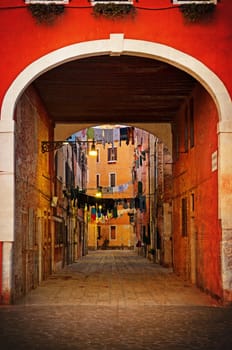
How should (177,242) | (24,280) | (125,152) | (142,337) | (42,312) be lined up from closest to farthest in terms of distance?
(142,337) < (42,312) < (24,280) < (177,242) < (125,152)

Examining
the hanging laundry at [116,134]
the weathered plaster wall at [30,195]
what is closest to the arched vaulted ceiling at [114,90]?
the weathered plaster wall at [30,195]

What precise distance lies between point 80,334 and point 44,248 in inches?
468

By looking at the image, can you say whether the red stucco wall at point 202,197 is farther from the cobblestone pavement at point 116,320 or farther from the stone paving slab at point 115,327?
the stone paving slab at point 115,327

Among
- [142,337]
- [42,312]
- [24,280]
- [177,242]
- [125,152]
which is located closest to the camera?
[142,337]

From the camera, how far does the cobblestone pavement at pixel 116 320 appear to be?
29.6ft

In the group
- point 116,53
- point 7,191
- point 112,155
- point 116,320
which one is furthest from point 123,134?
point 116,320

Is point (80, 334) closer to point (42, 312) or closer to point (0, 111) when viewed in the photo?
point (42, 312)

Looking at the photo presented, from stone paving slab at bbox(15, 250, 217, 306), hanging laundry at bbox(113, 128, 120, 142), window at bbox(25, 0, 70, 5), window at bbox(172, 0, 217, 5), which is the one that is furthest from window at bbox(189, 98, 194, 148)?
hanging laundry at bbox(113, 128, 120, 142)

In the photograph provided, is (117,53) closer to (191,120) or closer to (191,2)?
(191,2)

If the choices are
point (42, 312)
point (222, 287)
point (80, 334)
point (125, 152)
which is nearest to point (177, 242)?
point (222, 287)

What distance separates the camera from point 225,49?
1411 centimetres

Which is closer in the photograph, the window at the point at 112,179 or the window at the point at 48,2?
the window at the point at 48,2

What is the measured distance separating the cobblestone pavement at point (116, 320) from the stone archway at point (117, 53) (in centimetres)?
118

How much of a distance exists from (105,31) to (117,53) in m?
0.52
